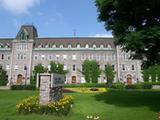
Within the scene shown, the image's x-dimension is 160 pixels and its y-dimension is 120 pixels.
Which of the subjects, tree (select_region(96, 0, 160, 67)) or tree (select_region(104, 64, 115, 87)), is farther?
tree (select_region(104, 64, 115, 87))

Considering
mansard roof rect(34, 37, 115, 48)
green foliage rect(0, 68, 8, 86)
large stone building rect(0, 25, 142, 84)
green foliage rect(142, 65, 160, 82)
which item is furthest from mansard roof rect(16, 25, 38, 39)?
green foliage rect(142, 65, 160, 82)

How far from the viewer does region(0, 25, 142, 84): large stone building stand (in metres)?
69.1

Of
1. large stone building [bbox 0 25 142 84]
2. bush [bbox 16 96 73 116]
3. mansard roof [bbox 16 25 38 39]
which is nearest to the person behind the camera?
bush [bbox 16 96 73 116]

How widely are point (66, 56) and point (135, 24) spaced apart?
5307 centimetres

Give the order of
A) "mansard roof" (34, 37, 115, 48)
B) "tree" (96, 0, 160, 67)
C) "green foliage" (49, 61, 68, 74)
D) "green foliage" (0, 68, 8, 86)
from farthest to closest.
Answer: "mansard roof" (34, 37, 115, 48) < "green foliage" (49, 61, 68, 74) < "green foliage" (0, 68, 8, 86) < "tree" (96, 0, 160, 67)

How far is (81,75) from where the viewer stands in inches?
2744

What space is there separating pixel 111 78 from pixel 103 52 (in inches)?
317

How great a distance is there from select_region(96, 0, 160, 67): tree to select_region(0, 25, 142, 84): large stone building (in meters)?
48.7

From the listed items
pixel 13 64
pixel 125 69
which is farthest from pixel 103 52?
pixel 13 64

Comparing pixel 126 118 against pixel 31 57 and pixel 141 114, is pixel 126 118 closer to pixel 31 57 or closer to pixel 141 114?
pixel 141 114

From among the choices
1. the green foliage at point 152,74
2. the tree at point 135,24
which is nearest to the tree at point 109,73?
the green foliage at point 152,74

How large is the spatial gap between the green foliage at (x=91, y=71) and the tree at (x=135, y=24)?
150 feet

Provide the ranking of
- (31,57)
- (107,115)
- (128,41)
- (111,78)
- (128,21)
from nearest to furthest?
(107,115) < (128,41) < (128,21) < (111,78) < (31,57)

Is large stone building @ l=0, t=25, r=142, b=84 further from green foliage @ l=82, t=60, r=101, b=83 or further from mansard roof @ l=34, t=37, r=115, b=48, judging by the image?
green foliage @ l=82, t=60, r=101, b=83
